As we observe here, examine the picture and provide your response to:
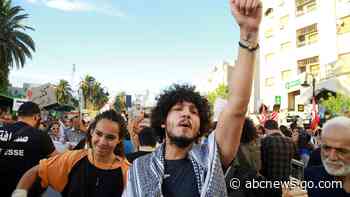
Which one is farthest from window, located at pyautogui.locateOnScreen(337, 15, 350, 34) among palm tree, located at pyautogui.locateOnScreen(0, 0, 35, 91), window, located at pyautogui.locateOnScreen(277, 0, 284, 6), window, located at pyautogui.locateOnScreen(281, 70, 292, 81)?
palm tree, located at pyautogui.locateOnScreen(0, 0, 35, 91)

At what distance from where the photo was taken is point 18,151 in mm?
4957

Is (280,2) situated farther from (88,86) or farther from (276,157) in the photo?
(88,86)

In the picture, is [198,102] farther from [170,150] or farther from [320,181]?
[320,181]

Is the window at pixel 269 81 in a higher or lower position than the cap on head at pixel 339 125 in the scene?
higher

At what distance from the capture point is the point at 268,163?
5.96 metres

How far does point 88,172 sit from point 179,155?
99cm

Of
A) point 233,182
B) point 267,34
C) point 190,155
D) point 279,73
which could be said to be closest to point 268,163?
point 233,182

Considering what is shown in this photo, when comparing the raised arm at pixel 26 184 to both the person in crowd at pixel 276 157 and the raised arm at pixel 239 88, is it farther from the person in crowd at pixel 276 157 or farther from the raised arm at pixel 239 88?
the person in crowd at pixel 276 157

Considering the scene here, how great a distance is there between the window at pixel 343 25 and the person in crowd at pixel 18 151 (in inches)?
1270

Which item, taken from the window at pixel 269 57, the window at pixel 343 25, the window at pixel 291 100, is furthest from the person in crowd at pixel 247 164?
the window at pixel 269 57

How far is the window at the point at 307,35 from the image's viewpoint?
1449 inches

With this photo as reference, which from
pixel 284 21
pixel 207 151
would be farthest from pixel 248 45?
pixel 284 21

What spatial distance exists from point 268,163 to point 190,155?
3710 mm

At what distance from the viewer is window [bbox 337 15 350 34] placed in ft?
109
